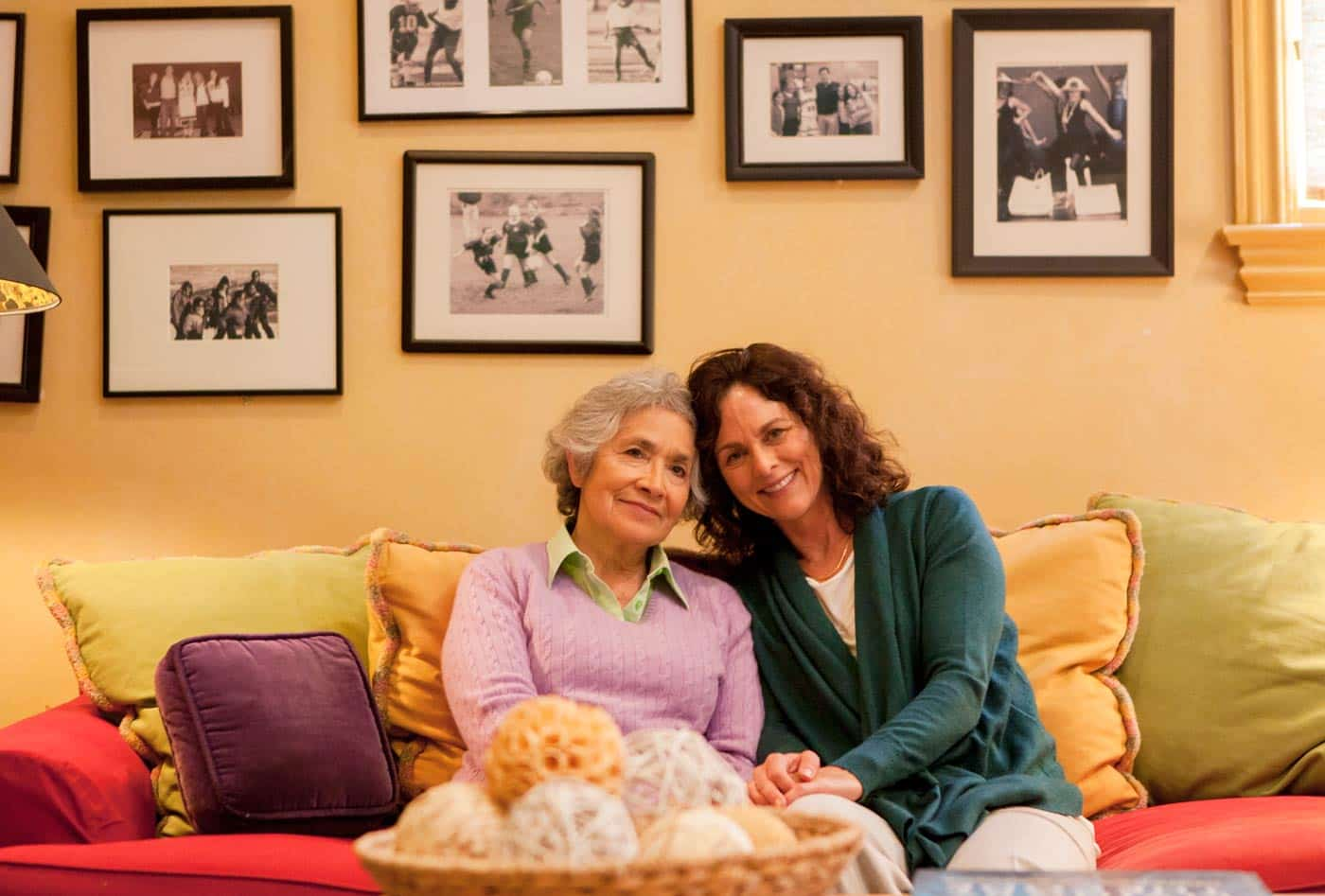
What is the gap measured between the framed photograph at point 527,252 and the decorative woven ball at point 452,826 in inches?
70.2

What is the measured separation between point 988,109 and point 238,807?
2.03 metres

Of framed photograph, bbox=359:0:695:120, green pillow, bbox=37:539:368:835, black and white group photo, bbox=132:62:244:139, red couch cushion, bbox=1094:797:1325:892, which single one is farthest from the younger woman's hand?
black and white group photo, bbox=132:62:244:139

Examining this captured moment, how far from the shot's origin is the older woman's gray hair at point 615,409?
208 cm

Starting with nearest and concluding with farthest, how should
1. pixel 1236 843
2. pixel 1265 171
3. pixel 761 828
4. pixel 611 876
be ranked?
pixel 611 876 < pixel 761 828 < pixel 1236 843 < pixel 1265 171

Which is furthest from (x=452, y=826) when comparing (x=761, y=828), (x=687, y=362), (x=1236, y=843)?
(x=687, y=362)

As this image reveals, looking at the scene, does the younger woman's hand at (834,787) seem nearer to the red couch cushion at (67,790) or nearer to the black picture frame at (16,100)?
the red couch cushion at (67,790)

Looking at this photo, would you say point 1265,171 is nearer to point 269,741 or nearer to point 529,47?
point 529,47

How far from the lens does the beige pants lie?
1.68 metres

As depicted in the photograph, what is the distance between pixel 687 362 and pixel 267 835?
1330mm

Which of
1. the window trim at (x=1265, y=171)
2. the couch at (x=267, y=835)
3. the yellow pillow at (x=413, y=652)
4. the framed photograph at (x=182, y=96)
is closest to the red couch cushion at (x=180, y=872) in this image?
the couch at (x=267, y=835)

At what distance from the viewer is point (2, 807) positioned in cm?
183

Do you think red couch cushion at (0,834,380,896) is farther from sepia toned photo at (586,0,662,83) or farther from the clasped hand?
sepia toned photo at (586,0,662,83)

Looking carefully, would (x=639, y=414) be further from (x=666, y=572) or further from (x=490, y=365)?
(x=490, y=365)

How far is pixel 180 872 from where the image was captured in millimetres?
1720
